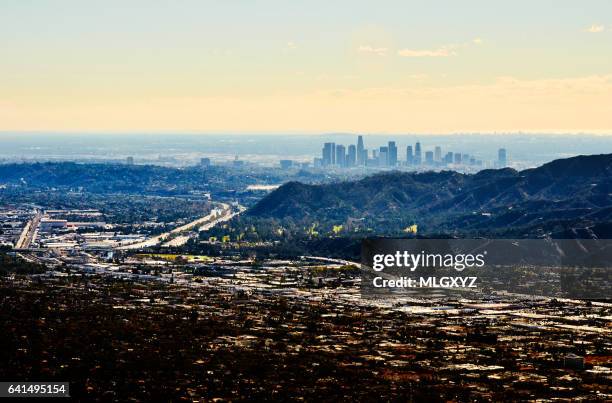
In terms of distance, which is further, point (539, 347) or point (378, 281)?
point (378, 281)

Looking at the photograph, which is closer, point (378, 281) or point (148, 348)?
point (148, 348)

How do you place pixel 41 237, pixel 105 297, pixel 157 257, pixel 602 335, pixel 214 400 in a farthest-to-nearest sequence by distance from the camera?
1. pixel 41 237
2. pixel 157 257
3. pixel 105 297
4. pixel 602 335
5. pixel 214 400

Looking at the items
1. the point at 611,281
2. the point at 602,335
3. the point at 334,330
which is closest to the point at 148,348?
the point at 334,330

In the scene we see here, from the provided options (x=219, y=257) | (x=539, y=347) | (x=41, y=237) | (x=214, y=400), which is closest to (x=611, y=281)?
(x=539, y=347)

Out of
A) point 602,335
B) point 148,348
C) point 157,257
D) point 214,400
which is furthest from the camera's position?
point 157,257

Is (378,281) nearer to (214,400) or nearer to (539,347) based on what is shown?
(539,347)

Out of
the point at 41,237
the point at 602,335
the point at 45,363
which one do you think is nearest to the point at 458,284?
the point at 602,335

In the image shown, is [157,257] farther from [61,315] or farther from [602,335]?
[602,335]

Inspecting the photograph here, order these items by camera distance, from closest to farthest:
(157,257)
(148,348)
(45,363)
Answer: (45,363) → (148,348) → (157,257)

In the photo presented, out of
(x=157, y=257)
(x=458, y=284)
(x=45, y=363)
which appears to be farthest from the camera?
(x=157, y=257)
